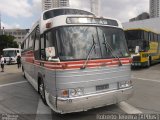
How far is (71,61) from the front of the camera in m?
6.61

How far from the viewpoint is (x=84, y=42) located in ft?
22.7

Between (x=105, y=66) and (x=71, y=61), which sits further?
(x=105, y=66)

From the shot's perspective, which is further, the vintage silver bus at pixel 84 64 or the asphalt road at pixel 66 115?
the asphalt road at pixel 66 115

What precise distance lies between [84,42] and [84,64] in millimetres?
612

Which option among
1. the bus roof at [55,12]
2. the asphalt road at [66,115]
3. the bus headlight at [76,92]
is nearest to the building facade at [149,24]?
the asphalt road at [66,115]

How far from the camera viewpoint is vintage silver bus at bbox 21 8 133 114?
21.5ft

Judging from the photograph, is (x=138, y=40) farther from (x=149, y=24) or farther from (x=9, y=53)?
(x=149, y=24)

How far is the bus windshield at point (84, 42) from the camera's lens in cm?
671

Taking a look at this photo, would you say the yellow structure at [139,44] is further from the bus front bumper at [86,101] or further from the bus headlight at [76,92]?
the bus headlight at [76,92]

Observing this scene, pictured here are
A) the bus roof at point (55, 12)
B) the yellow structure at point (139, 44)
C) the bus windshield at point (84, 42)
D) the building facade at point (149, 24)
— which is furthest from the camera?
the building facade at point (149, 24)

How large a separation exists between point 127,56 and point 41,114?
3101mm

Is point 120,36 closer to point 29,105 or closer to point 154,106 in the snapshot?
point 154,106

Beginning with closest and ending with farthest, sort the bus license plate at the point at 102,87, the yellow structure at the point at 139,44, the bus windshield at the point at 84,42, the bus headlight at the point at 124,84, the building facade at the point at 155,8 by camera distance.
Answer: the bus windshield at the point at 84,42, the bus license plate at the point at 102,87, the bus headlight at the point at 124,84, the yellow structure at the point at 139,44, the building facade at the point at 155,8

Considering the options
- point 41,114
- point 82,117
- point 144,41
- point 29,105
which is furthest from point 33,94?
point 144,41
